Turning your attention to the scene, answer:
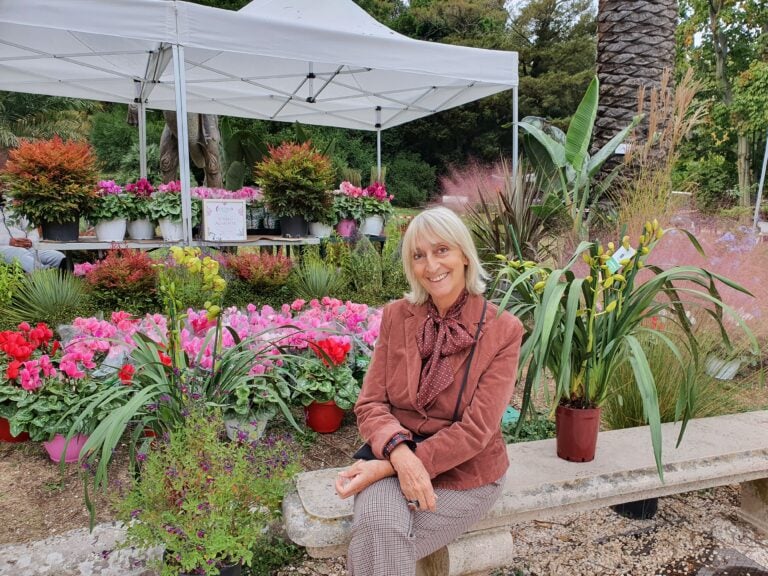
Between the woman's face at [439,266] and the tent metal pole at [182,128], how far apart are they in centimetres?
305

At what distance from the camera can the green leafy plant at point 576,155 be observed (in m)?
4.18

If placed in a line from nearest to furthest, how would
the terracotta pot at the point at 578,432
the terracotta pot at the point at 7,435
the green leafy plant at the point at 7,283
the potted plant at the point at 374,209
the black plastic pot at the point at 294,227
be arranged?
the terracotta pot at the point at 578,432
the terracotta pot at the point at 7,435
the green leafy plant at the point at 7,283
the black plastic pot at the point at 294,227
the potted plant at the point at 374,209

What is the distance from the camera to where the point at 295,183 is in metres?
5.10

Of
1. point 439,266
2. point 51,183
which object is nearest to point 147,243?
point 51,183

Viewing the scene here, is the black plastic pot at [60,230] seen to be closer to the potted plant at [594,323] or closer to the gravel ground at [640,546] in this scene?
the gravel ground at [640,546]

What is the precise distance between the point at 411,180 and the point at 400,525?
2013 cm

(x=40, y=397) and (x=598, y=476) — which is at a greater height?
(x=40, y=397)

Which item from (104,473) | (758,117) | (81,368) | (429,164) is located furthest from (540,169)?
(429,164)

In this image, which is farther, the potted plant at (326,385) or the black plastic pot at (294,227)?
the black plastic pot at (294,227)

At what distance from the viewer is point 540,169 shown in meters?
5.00

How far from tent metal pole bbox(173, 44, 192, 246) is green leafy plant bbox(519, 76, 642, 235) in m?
2.74

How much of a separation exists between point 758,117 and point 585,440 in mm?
17455

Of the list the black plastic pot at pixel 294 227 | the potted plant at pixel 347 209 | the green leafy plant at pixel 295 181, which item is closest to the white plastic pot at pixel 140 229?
Answer: the green leafy plant at pixel 295 181

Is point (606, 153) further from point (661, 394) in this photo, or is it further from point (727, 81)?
point (727, 81)
